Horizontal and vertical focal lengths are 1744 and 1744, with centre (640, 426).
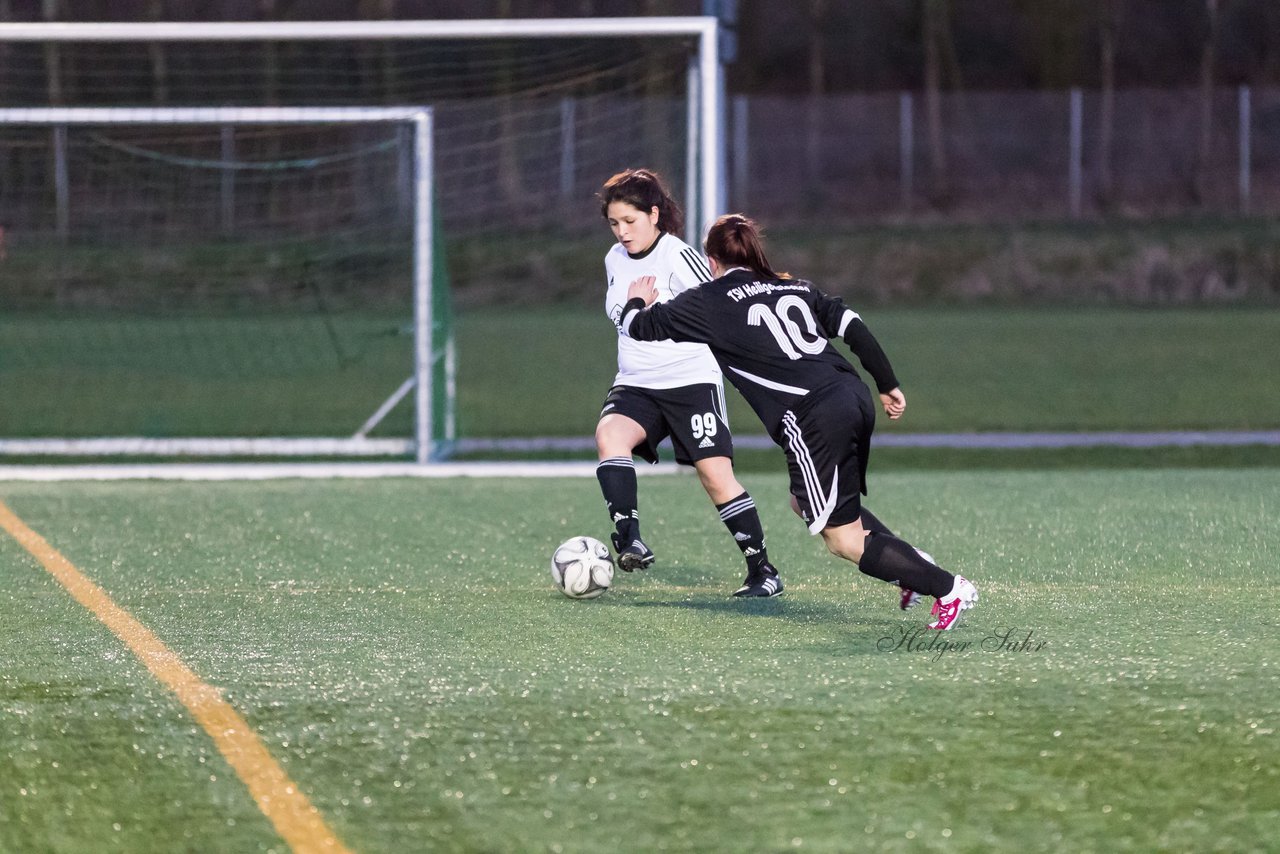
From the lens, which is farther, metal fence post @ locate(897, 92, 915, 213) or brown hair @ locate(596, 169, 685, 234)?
metal fence post @ locate(897, 92, 915, 213)

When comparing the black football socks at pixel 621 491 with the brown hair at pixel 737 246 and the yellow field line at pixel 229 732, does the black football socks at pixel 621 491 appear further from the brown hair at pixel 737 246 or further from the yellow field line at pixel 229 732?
the yellow field line at pixel 229 732

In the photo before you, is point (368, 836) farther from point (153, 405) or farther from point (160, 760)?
point (153, 405)

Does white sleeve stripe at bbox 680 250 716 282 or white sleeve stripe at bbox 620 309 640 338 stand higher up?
white sleeve stripe at bbox 680 250 716 282

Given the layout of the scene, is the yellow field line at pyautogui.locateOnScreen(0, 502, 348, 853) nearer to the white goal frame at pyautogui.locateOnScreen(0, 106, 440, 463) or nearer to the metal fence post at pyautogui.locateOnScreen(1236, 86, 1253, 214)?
the white goal frame at pyautogui.locateOnScreen(0, 106, 440, 463)

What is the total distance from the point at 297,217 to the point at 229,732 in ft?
53.7

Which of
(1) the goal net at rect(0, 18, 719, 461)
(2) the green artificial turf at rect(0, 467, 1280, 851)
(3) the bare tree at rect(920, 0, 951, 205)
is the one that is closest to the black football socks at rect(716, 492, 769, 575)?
(2) the green artificial turf at rect(0, 467, 1280, 851)

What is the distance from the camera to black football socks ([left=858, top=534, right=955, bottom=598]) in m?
5.02

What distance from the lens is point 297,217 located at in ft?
65.6

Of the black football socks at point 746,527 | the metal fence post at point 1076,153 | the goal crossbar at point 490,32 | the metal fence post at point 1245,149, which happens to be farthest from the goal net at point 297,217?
the metal fence post at point 1245,149

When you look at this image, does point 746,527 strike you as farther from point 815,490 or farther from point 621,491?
point 815,490

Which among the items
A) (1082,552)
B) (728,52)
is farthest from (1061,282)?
(1082,552)

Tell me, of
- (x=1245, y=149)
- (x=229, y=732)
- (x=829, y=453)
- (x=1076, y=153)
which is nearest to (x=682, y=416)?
(x=829, y=453)

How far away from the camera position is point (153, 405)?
15.0 metres

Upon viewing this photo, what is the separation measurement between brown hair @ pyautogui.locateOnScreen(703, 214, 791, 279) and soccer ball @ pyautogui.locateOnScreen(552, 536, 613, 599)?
1191 mm
